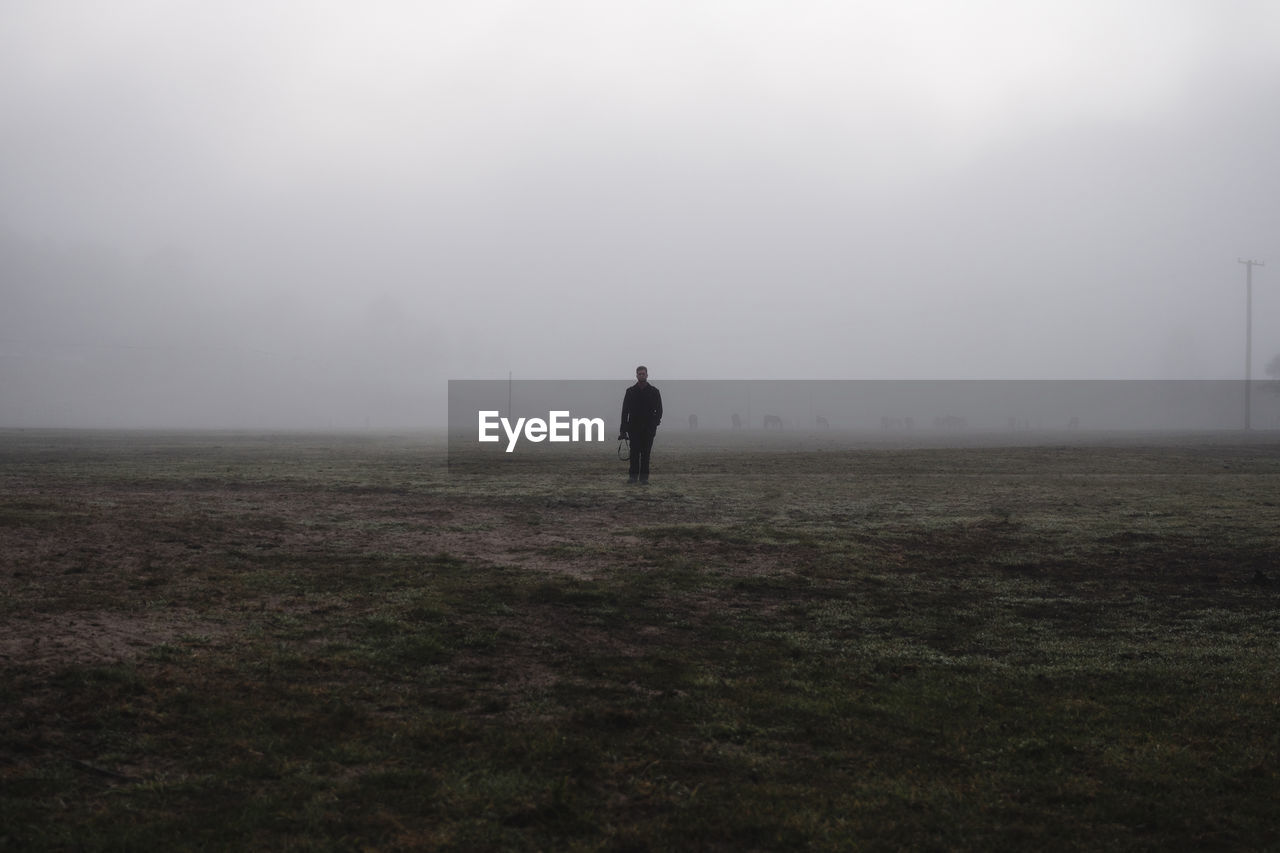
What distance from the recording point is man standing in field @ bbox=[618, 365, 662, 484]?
18359 millimetres

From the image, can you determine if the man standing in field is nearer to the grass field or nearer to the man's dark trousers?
the man's dark trousers

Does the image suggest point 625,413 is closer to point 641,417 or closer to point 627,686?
point 641,417

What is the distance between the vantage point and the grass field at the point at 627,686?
12.3 feet

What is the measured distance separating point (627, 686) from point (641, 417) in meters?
13.2

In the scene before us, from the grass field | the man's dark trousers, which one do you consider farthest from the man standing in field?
the grass field

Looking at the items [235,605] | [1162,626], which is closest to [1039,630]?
[1162,626]

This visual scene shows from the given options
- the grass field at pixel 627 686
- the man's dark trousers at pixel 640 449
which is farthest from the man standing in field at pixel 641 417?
the grass field at pixel 627 686

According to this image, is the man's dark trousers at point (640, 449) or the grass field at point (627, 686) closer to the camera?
the grass field at point (627, 686)

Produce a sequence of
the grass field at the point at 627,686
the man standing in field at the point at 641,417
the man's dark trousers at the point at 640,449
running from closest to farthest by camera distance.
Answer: the grass field at the point at 627,686, the man standing in field at the point at 641,417, the man's dark trousers at the point at 640,449

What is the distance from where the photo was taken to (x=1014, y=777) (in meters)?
4.21

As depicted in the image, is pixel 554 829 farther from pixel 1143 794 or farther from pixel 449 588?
pixel 449 588

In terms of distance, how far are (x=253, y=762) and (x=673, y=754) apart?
6.77 ft

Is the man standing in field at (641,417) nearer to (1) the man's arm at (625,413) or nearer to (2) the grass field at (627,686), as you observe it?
(1) the man's arm at (625,413)

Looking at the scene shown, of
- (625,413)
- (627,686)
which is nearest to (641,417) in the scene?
(625,413)
